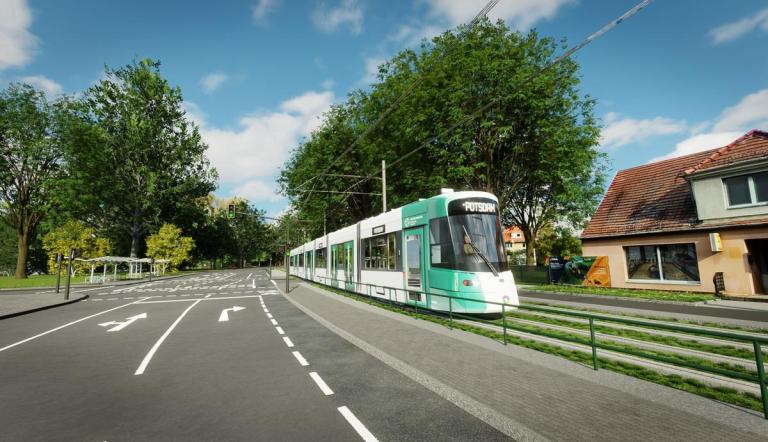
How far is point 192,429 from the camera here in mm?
4320

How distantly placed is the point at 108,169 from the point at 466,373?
54.7 meters

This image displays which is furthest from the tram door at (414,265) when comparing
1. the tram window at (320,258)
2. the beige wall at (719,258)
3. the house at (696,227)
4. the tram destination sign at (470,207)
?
the beige wall at (719,258)

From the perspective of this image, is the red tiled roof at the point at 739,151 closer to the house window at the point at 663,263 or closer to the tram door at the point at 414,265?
the house window at the point at 663,263

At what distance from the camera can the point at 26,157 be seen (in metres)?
39.7

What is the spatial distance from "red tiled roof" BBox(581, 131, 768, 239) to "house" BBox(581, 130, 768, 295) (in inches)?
1.9

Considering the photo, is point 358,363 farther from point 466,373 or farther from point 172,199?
point 172,199

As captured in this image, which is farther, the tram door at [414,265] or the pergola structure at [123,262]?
the pergola structure at [123,262]

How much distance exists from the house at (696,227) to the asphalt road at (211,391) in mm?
16993

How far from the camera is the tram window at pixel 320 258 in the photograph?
24.7 meters

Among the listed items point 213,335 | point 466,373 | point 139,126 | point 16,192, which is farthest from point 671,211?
point 16,192

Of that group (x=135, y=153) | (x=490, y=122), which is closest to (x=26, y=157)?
(x=135, y=153)

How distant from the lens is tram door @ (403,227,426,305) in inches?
476

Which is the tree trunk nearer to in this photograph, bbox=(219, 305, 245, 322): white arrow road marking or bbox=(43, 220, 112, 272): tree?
bbox=(43, 220, 112, 272): tree

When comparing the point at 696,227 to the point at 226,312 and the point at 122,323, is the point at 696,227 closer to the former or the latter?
the point at 226,312
